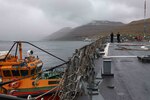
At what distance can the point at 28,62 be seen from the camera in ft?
85.0

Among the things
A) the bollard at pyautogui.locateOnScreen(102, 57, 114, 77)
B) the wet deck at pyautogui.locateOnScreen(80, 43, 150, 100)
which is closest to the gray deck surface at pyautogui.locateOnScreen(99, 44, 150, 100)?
the wet deck at pyautogui.locateOnScreen(80, 43, 150, 100)

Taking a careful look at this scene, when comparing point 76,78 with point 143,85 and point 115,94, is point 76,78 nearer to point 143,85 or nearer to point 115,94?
point 115,94

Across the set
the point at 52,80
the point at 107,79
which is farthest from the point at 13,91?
the point at 107,79

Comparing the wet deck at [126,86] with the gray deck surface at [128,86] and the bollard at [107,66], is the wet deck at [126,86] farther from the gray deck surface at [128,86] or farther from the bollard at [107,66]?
the bollard at [107,66]

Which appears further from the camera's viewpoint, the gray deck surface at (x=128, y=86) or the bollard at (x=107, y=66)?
the bollard at (x=107, y=66)

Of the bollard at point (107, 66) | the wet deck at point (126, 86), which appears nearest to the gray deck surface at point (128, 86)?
the wet deck at point (126, 86)

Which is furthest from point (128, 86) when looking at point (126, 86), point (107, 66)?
point (107, 66)

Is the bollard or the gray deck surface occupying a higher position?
the bollard

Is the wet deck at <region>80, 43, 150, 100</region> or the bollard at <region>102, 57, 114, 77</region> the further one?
the bollard at <region>102, 57, 114, 77</region>

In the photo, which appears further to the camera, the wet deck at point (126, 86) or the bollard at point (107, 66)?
the bollard at point (107, 66)

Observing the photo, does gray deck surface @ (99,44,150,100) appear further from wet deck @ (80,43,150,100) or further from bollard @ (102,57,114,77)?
bollard @ (102,57,114,77)

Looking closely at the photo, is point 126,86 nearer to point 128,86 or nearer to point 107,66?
point 128,86

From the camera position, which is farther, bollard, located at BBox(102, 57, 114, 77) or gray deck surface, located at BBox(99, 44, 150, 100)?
bollard, located at BBox(102, 57, 114, 77)

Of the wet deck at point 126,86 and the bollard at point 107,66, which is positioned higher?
the bollard at point 107,66
